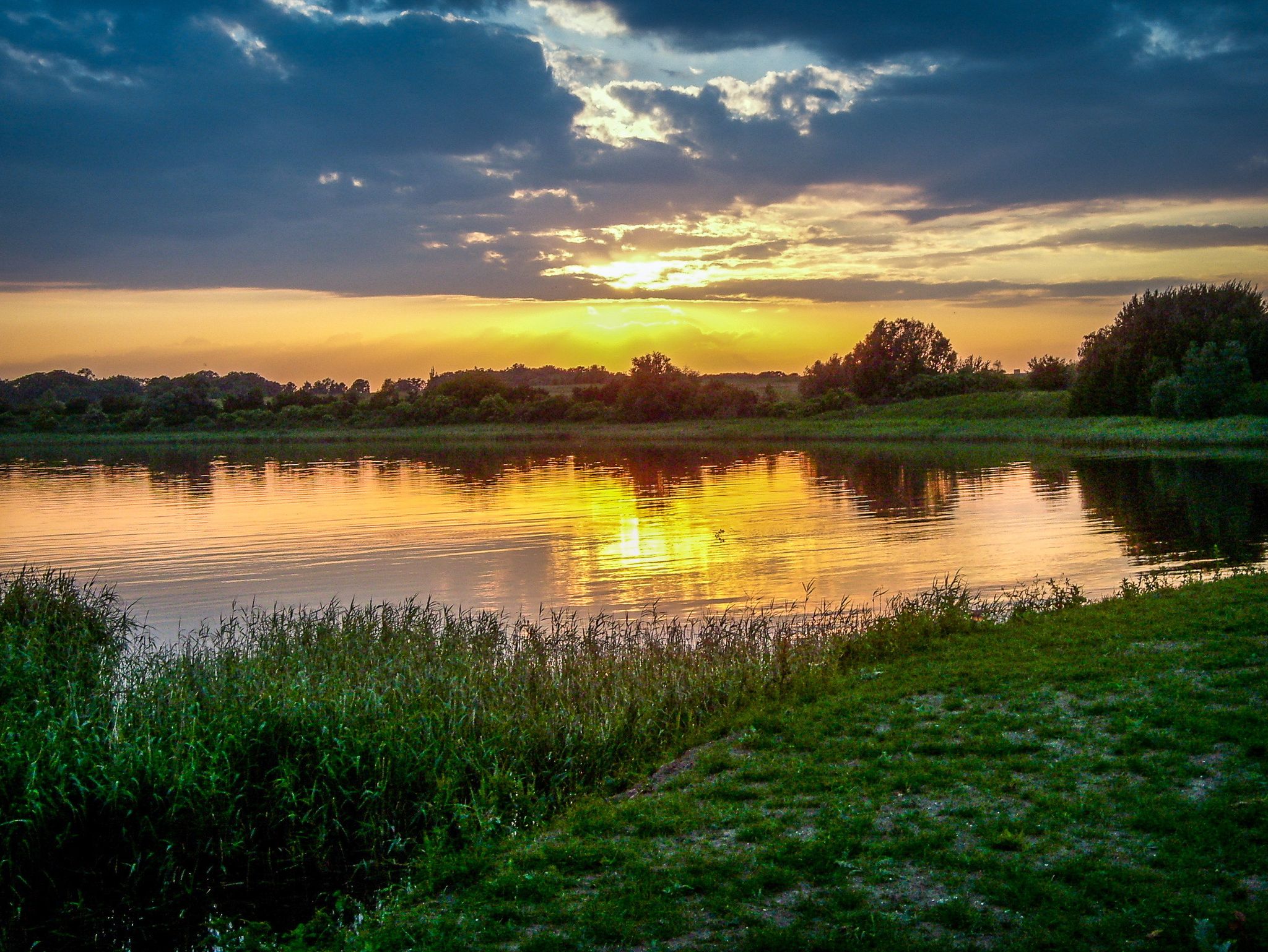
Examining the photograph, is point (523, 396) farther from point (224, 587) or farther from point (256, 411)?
point (224, 587)

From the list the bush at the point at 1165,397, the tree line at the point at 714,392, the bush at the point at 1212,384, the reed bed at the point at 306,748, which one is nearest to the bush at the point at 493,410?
the tree line at the point at 714,392

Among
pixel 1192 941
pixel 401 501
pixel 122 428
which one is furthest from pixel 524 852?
pixel 122 428

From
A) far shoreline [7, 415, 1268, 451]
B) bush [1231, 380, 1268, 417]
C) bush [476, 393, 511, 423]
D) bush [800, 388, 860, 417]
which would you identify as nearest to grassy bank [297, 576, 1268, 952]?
far shoreline [7, 415, 1268, 451]

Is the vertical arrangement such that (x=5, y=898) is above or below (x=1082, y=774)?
below

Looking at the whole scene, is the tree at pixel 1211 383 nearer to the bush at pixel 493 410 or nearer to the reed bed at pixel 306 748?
the reed bed at pixel 306 748

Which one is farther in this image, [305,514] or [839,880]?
[305,514]

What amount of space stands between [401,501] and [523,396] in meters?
116

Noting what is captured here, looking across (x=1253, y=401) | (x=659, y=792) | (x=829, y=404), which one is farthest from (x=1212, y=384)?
(x=659, y=792)

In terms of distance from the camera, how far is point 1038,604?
17188 millimetres

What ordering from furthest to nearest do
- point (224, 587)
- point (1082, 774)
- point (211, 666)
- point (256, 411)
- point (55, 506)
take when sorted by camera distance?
1. point (256, 411)
2. point (55, 506)
3. point (224, 587)
4. point (211, 666)
5. point (1082, 774)

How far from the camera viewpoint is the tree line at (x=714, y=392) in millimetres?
89812

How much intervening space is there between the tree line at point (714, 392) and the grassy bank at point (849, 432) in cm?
393

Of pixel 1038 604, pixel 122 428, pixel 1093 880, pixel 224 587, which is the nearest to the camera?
pixel 1093 880

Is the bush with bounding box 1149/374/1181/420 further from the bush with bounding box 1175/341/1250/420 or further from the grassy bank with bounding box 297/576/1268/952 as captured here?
the grassy bank with bounding box 297/576/1268/952
